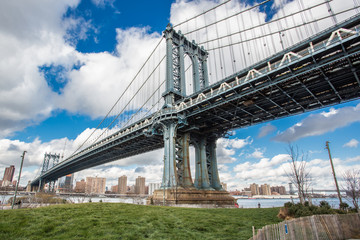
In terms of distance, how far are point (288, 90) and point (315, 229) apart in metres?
20.0

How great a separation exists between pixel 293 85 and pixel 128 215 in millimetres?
23110

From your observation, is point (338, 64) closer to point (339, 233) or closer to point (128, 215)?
point (339, 233)

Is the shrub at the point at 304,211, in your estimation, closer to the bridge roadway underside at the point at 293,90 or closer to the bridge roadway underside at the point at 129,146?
the bridge roadway underside at the point at 293,90

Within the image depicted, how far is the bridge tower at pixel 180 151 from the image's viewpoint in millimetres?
34062

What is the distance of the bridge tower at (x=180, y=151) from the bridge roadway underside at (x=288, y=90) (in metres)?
1.92

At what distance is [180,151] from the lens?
39656 millimetres

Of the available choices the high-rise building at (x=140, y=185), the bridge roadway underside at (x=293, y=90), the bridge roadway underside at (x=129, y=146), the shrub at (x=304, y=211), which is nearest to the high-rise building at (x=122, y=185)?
the high-rise building at (x=140, y=185)

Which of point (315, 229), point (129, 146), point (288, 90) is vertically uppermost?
point (129, 146)

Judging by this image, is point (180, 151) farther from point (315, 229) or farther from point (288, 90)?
→ point (315, 229)

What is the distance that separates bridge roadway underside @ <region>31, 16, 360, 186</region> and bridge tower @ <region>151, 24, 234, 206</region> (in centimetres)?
192

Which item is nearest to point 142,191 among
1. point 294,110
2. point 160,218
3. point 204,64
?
point 204,64

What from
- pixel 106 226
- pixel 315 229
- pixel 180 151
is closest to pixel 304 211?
pixel 315 229

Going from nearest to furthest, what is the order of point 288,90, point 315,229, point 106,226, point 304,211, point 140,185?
Result: point 315,229 → point 106,226 → point 304,211 → point 288,90 → point 140,185

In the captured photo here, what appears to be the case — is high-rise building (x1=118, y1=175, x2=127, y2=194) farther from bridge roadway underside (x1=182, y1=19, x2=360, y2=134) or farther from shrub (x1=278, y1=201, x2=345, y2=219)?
shrub (x1=278, y1=201, x2=345, y2=219)
